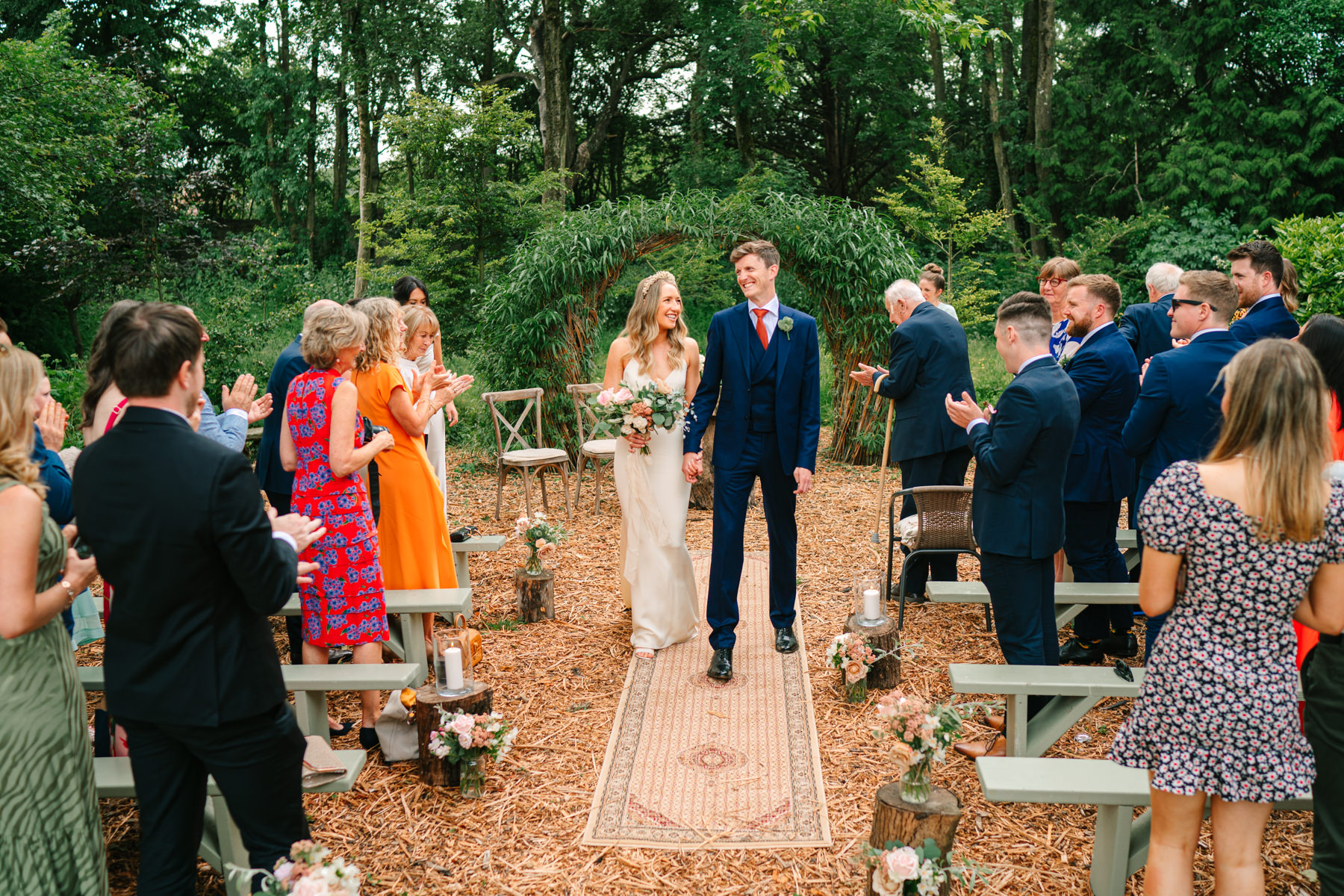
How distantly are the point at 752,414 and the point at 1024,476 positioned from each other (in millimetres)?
1596

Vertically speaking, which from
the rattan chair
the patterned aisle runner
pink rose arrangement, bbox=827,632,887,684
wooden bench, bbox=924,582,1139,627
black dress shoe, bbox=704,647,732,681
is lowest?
the patterned aisle runner

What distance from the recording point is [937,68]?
2175cm

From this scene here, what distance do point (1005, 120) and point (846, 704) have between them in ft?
63.1

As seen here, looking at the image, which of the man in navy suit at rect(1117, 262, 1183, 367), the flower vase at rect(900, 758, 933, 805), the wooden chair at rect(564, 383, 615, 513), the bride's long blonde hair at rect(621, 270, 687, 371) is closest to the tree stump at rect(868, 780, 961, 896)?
the flower vase at rect(900, 758, 933, 805)

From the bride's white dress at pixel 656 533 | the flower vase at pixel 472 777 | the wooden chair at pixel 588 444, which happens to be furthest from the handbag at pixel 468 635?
the wooden chair at pixel 588 444

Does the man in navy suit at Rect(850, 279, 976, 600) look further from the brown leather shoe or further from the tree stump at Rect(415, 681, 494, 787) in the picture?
the tree stump at Rect(415, 681, 494, 787)

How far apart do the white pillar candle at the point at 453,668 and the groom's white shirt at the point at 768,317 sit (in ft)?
7.52

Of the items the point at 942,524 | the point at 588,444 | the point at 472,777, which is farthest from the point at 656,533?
the point at 588,444

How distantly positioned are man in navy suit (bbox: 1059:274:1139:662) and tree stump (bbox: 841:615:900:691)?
897 millimetres

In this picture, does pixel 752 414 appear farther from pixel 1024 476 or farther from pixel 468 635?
pixel 468 635

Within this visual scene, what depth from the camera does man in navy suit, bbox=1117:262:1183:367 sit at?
620 centimetres

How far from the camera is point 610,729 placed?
452 centimetres

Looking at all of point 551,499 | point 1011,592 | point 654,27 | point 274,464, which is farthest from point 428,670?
point 654,27

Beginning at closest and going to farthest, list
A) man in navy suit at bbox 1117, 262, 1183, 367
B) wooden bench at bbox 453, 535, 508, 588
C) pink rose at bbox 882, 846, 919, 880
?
pink rose at bbox 882, 846, 919, 880
wooden bench at bbox 453, 535, 508, 588
man in navy suit at bbox 1117, 262, 1183, 367
